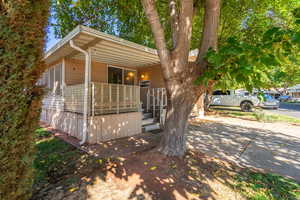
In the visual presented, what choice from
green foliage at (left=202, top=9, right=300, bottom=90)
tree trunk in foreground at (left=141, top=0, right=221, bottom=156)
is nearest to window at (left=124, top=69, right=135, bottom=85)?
tree trunk in foreground at (left=141, top=0, right=221, bottom=156)

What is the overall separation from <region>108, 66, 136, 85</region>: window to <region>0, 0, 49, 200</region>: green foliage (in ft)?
18.2

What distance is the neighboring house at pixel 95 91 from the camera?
14.4ft

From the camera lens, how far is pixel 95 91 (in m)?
4.71

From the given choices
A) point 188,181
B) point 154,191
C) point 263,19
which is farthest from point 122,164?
point 263,19

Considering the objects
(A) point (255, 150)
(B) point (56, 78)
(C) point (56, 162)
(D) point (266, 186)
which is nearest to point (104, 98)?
(C) point (56, 162)

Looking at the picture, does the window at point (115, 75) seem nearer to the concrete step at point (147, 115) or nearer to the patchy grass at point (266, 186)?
the concrete step at point (147, 115)

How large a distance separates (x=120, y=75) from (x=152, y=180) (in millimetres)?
6080

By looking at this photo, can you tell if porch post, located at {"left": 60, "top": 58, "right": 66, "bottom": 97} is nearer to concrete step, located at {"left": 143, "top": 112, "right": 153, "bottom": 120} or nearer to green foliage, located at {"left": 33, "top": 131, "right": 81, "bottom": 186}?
green foliage, located at {"left": 33, "top": 131, "right": 81, "bottom": 186}

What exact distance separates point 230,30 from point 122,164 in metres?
8.91

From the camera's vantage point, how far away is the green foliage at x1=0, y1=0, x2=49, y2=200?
4.61ft

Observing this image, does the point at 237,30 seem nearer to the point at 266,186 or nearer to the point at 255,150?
the point at 255,150

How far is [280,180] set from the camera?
266 centimetres

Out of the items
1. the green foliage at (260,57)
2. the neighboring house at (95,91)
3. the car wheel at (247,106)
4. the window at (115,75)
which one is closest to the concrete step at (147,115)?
the neighboring house at (95,91)

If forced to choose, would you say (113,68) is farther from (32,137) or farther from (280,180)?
(280,180)
